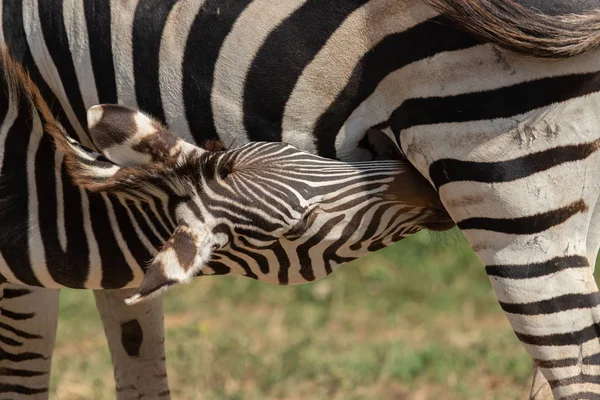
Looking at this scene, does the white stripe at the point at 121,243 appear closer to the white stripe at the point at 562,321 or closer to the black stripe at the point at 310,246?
the black stripe at the point at 310,246

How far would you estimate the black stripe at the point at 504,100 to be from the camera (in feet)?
8.45

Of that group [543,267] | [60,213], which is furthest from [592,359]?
[60,213]

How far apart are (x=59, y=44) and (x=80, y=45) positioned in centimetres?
10

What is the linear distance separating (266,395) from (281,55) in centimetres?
282

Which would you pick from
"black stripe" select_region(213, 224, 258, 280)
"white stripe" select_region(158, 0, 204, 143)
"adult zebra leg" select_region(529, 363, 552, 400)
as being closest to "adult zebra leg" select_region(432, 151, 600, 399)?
"adult zebra leg" select_region(529, 363, 552, 400)

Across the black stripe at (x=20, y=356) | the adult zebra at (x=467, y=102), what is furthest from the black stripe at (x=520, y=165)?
the black stripe at (x=20, y=356)

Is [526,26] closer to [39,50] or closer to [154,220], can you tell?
[154,220]

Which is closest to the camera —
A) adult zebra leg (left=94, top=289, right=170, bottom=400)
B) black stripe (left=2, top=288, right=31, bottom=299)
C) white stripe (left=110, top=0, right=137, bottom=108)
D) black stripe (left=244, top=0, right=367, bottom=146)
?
black stripe (left=244, top=0, right=367, bottom=146)

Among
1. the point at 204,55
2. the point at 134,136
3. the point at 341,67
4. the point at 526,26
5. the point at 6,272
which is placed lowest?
the point at 6,272

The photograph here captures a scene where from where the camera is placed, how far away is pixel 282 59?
291 cm

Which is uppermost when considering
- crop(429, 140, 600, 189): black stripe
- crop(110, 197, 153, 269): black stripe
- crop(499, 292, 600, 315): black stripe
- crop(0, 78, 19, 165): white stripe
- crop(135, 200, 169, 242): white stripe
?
crop(429, 140, 600, 189): black stripe

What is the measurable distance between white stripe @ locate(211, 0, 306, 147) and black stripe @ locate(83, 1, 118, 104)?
0.39 metres

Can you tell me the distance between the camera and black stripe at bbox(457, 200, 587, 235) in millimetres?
2592

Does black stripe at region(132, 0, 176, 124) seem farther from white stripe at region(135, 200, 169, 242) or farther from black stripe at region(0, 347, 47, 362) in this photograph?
black stripe at region(0, 347, 47, 362)
